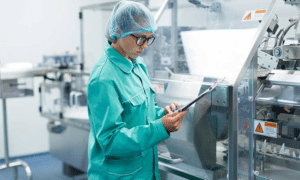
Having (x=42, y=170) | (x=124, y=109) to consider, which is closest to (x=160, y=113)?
(x=124, y=109)

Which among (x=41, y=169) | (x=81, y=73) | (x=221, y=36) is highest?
(x=221, y=36)

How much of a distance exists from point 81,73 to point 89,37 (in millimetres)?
1478

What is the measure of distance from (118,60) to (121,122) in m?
0.26

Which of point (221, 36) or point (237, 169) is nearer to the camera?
point (237, 169)

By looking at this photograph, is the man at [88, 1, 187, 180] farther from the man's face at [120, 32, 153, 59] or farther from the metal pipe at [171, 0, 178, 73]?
the metal pipe at [171, 0, 178, 73]

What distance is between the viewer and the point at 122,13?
1.36 m

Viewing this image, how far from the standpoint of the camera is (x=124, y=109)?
1.34 metres

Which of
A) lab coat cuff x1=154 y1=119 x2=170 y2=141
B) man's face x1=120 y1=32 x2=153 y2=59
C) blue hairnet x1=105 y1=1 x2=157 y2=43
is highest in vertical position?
blue hairnet x1=105 y1=1 x2=157 y2=43

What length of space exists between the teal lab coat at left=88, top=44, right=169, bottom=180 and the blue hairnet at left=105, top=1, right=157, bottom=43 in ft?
0.28

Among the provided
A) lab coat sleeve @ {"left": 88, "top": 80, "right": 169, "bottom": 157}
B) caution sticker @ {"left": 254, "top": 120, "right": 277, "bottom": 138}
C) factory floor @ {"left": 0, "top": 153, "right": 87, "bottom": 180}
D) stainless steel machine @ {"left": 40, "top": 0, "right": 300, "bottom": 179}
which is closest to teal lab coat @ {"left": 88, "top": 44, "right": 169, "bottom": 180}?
lab coat sleeve @ {"left": 88, "top": 80, "right": 169, "bottom": 157}

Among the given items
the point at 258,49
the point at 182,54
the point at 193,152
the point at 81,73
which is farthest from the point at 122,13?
the point at 81,73

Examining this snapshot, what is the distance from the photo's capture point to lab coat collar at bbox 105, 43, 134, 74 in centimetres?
137

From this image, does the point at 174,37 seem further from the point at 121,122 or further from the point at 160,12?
the point at 121,122

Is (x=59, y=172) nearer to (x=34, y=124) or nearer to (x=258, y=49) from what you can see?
(x=34, y=124)
